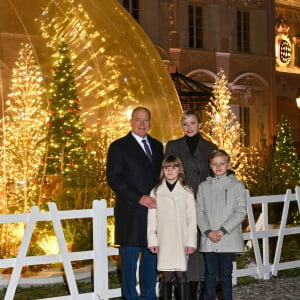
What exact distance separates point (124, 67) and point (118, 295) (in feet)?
9.91

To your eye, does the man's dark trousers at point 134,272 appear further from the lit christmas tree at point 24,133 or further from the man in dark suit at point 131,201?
the lit christmas tree at point 24,133

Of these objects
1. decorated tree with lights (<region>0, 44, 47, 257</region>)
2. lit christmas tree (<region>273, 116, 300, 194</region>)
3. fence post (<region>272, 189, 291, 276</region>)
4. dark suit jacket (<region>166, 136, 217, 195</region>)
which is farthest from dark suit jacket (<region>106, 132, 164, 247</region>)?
lit christmas tree (<region>273, 116, 300, 194</region>)

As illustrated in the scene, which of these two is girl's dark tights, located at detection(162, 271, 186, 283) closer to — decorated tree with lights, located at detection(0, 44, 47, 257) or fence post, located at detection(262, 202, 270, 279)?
decorated tree with lights, located at detection(0, 44, 47, 257)

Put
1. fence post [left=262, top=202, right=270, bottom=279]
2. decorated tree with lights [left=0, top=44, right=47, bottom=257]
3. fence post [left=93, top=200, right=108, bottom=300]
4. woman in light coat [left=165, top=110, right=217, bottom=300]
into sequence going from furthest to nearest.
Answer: fence post [left=262, top=202, right=270, bottom=279] → decorated tree with lights [left=0, top=44, right=47, bottom=257] → fence post [left=93, top=200, right=108, bottom=300] → woman in light coat [left=165, top=110, right=217, bottom=300]

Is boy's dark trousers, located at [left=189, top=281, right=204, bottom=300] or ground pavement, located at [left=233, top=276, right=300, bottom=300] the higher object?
A: boy's dark trousers, located at [left=189, top=281, right=204, bottom=300]

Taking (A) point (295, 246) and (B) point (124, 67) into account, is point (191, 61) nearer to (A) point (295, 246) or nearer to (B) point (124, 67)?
(A) point (295, 246)

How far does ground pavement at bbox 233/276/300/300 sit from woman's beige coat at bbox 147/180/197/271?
1.66m

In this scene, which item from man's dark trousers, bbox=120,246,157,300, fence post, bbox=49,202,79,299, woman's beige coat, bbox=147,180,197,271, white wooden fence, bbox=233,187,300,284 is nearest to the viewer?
woman's beige coat, bbox=147,180,197,271

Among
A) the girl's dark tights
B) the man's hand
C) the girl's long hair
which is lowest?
the girl's dark tights

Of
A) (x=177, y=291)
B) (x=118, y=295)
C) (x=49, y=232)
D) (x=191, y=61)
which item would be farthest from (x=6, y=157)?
(x=191, y=61)

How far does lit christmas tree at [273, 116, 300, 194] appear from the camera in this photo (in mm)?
12383

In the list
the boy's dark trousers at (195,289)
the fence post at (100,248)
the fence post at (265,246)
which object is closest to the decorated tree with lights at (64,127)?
the fence post at (100,248)

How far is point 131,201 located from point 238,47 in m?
19.7

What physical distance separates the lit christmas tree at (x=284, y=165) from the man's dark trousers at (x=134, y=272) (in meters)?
6.14
